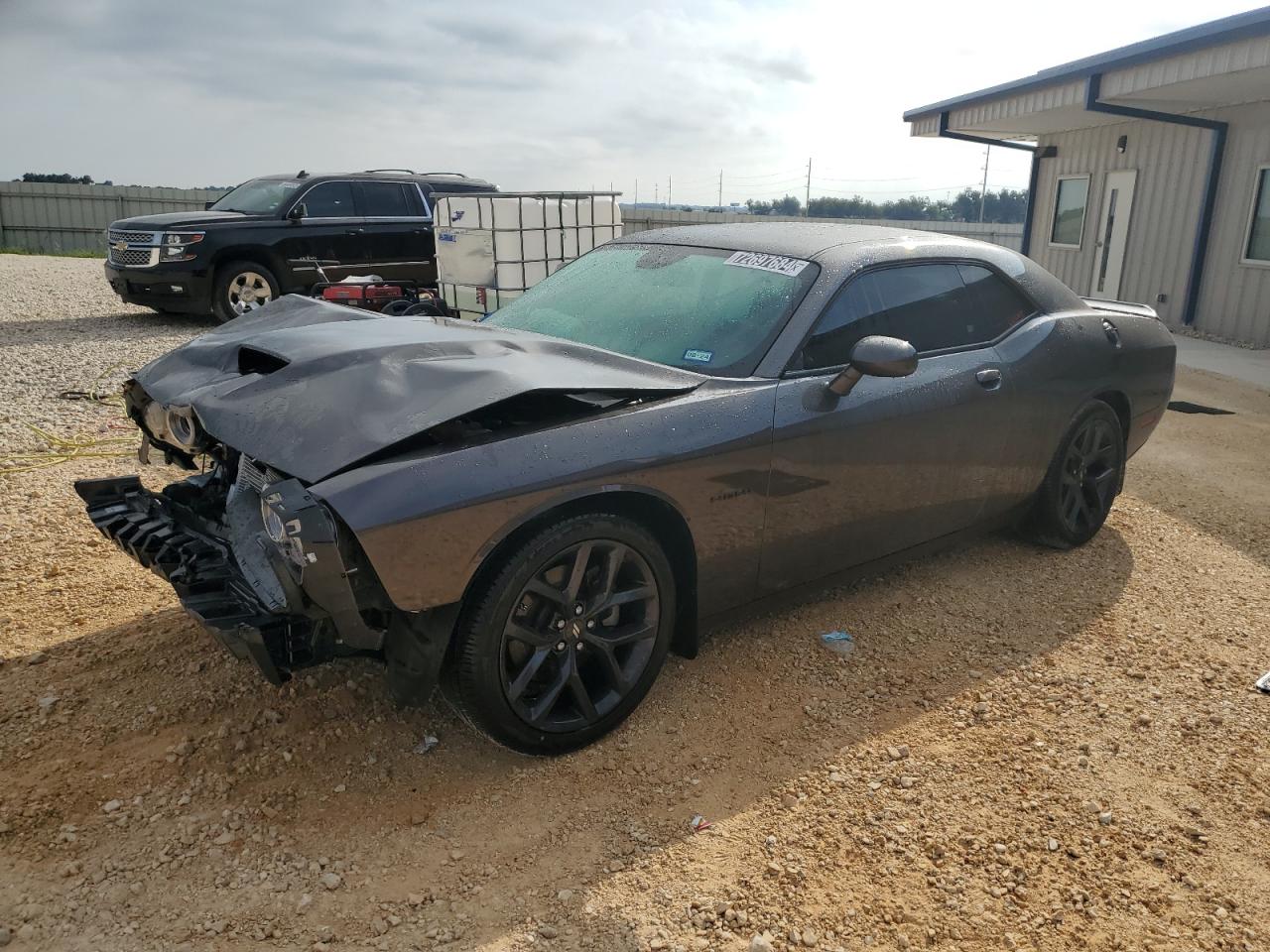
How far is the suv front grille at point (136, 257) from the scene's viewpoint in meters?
10.6

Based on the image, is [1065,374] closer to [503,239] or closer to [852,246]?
[852,246]

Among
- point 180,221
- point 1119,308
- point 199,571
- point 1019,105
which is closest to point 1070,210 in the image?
point 1019,105

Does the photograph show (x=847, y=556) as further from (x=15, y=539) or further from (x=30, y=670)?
(x=15, y=539)

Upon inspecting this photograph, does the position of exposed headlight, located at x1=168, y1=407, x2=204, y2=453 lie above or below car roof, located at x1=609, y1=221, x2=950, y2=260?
below

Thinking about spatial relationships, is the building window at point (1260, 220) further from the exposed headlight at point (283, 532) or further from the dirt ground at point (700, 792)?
the exposed headlight at point (283, 532)

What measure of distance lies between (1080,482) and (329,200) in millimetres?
9636

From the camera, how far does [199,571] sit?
286 centimetres

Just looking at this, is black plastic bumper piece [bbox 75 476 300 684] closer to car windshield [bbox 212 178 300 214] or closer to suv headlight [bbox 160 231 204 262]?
suv headlight [bbox 160 231 204 262]

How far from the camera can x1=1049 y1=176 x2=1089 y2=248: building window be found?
599 inches

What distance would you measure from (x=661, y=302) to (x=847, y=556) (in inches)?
47.7

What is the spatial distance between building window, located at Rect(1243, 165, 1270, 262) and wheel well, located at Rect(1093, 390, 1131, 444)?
9.22 m

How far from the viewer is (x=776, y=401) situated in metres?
3.25

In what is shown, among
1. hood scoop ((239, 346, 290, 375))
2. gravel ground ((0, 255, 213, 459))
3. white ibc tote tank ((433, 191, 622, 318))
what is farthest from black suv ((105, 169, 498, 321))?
hood scoop ((239, 346, 290, 375))

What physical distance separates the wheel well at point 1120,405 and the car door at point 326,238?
30.0 ft
